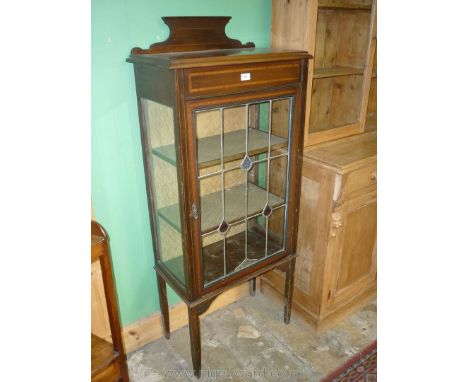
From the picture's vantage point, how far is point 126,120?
165 cm

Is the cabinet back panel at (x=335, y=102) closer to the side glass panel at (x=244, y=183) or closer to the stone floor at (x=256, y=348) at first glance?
the side glass panel at (x=244, y=183)

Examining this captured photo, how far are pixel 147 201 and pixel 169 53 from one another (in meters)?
0.73

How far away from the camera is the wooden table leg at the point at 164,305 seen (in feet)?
6.52

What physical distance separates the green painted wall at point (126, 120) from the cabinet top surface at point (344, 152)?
2.15ft

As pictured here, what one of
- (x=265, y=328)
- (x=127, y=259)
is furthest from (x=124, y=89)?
(x=265, y=328)

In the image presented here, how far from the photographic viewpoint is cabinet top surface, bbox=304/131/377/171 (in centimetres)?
183

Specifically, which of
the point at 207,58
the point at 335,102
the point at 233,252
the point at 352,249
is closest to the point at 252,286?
the point at 233,252

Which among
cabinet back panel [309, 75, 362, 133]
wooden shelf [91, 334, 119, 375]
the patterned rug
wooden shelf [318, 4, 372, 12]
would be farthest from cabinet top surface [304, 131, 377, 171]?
wooden shelf [91, 334, 119, 375]

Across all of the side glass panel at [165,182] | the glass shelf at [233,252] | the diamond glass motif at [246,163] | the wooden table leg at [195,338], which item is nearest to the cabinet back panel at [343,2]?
the diamond glass motif at [246,163]

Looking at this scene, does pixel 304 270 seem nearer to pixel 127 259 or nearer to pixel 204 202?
pixel 204 202

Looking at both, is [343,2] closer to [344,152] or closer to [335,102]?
[335,102]

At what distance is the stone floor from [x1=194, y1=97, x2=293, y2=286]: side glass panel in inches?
21.9

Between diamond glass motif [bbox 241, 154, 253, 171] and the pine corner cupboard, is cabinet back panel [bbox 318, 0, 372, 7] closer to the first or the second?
the pine corner cupboard

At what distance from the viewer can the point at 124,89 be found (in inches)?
62.6
